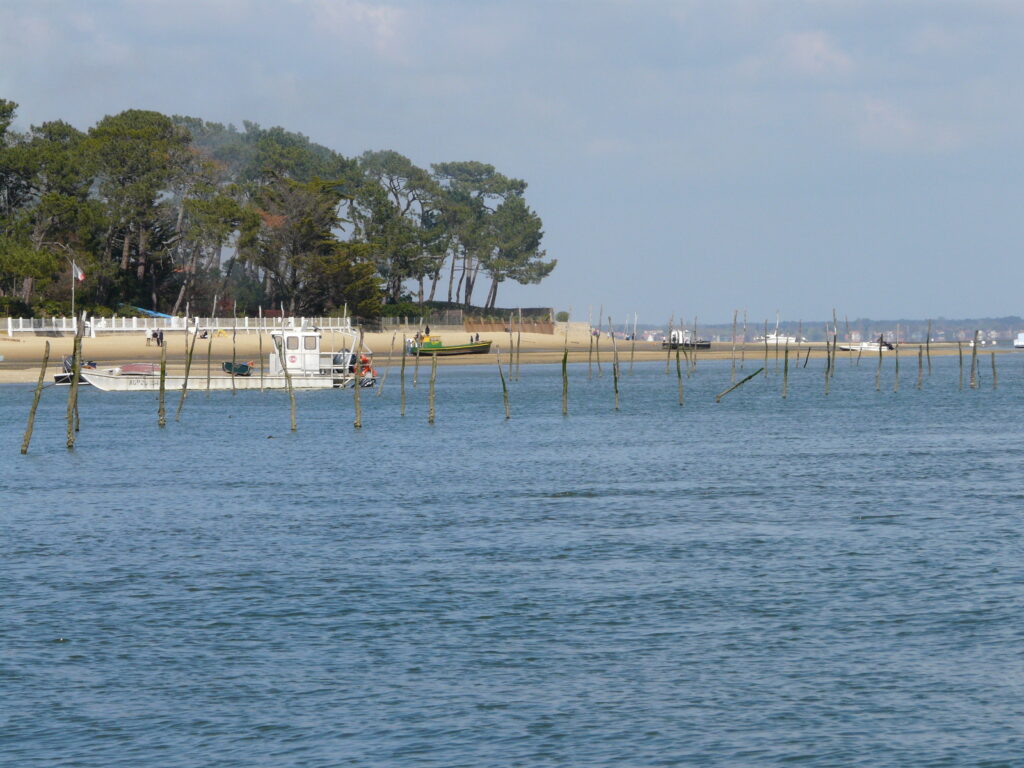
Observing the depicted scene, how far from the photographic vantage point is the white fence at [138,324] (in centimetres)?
11231

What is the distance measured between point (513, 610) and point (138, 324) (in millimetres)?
102565

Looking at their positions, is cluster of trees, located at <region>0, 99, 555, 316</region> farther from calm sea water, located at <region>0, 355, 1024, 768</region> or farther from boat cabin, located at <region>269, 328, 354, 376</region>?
calm sea water, located at <region>0, 355, 1024, 768</region>

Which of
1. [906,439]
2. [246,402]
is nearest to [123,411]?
[246,402]

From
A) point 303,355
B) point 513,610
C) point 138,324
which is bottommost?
point 513,610

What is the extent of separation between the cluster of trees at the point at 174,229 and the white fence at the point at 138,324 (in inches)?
A: 139

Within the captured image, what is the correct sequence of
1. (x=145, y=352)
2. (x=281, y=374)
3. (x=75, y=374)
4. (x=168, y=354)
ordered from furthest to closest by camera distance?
(x=145, y=352) < (x=168, y=354) < (x=281, y=374) < (x=75, y=374)

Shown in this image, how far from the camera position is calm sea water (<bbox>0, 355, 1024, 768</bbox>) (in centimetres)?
1551

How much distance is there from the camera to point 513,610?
2150 centimetres

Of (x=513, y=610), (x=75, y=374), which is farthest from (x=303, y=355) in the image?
(x=513, y=610)

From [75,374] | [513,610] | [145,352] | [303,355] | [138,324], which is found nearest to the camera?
[513,610]

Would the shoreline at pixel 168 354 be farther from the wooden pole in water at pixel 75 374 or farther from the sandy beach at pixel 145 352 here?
the wooden pole in water at pixel 75 374

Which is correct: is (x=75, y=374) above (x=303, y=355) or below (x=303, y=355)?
below

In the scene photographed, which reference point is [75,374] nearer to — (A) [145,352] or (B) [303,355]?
(B) [303,355]

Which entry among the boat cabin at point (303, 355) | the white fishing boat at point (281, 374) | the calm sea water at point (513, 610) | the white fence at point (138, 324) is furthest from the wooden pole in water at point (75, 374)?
the white fence at point (138, 324)
